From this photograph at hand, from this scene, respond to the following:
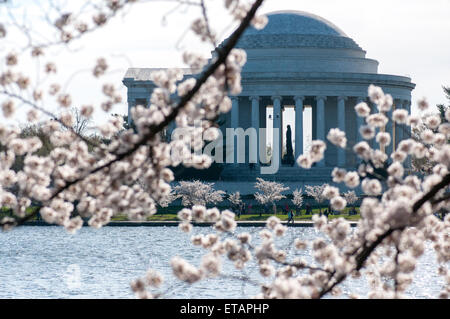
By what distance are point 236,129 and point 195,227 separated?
36.5 metres

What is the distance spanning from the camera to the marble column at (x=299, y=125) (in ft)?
304

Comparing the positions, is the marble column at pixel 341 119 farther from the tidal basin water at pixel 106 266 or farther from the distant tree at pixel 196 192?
the tidal basin water at pixel 106 266

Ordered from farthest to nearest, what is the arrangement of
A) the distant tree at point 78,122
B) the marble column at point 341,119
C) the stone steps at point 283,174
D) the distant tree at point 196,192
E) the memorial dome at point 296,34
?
1. the memorial dome at point 296,34
2. the marble column at point 341,119
3. the stone steps at point 283,174
4. the distant tree at point 196,192
5. the distant tree at point 78,122

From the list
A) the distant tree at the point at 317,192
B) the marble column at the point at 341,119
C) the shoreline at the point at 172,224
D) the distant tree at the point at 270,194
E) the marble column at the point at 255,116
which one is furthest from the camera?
the marble column at the point at 341,119

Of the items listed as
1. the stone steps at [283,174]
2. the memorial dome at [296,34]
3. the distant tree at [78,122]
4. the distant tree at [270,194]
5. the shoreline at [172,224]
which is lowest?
the shoreline at [172,224]

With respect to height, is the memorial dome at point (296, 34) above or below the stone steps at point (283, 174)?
above

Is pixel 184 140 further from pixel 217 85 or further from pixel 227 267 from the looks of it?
pixel 227 267

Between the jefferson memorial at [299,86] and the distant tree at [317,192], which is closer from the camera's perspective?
the distant tree at [317,192]

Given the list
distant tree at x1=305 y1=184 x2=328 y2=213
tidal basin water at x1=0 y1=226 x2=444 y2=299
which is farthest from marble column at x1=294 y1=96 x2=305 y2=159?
tidal basin water at x1=0 y1=226 x2=444 y2=299

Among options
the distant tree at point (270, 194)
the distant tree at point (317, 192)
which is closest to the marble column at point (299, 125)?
the distant tree at point (317, 192)

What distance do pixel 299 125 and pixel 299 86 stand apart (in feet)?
16.5

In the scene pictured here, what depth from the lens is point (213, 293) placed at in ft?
94.9
